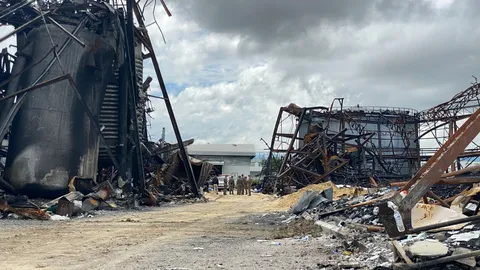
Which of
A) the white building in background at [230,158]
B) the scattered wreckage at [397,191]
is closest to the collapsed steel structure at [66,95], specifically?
the scattered wreckage at [397,191]

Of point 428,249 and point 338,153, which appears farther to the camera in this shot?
point 338,153

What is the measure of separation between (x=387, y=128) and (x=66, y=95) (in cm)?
2844

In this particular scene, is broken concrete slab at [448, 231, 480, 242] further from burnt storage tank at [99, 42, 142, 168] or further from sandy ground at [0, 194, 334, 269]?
burnt storage tank at [99, 42, 142, 168]

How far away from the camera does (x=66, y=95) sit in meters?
15.3

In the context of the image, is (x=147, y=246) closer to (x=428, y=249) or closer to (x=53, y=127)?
(x=428, y=249)

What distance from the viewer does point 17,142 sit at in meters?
14.6

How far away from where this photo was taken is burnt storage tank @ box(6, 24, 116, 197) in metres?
14.5

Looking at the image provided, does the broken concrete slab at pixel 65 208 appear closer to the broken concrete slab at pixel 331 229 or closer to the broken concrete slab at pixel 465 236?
the broken concrete slab at pixel 331 229

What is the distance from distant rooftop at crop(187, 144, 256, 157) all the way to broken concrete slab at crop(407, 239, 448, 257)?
61.4m

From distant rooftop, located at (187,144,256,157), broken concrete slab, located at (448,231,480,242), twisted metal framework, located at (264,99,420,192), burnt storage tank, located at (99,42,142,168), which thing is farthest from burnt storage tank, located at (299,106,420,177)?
distant rooftop, located at (187,144,256,157)

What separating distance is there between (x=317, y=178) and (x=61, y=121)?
13.0m

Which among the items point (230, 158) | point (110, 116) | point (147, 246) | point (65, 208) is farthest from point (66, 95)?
point (230, 158)

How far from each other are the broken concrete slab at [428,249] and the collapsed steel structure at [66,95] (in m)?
11.2

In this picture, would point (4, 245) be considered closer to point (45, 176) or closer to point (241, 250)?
point (241, 250)
